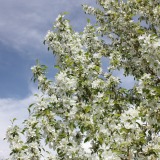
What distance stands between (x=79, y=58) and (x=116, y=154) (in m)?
3.35

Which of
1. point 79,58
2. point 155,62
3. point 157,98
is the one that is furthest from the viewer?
point 79,58

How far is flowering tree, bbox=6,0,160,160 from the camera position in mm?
7273

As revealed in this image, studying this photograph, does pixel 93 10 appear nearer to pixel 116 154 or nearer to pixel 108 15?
pixel 108 15

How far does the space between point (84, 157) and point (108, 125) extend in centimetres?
125

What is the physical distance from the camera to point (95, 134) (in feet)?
26.0

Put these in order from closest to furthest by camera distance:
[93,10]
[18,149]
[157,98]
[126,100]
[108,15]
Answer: [157,98]
[18,149]
[126,100]
[108,15]
[93,10]

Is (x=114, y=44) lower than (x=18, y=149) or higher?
higher

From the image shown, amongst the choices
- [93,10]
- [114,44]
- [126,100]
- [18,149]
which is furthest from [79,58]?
[93,10]

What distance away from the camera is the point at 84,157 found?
25.6 feet

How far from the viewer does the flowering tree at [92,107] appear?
7273 mm

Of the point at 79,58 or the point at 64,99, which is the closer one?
the point at 64,99

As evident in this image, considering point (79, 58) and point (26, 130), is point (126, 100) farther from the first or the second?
point (26, 130)

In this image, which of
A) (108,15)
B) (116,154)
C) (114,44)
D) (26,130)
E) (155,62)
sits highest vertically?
(108,15)

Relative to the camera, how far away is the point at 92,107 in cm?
834
